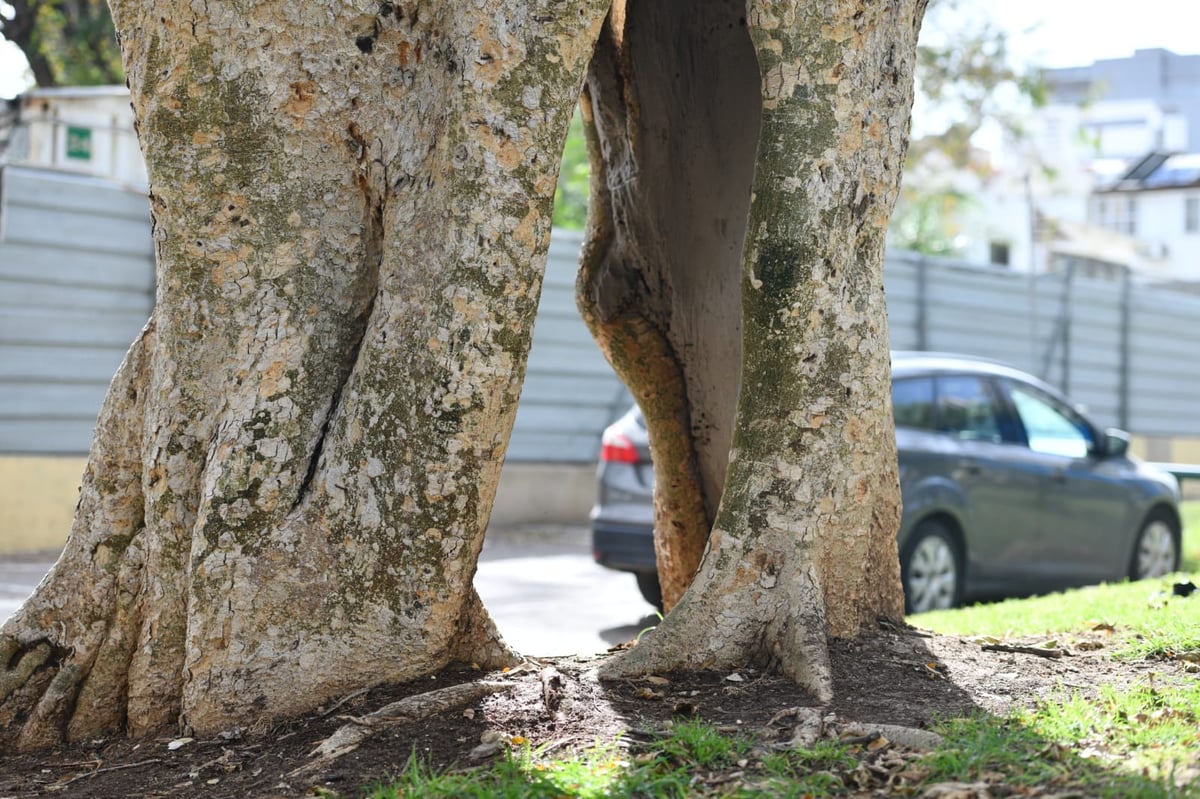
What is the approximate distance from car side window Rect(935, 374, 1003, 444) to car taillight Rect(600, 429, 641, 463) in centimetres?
203

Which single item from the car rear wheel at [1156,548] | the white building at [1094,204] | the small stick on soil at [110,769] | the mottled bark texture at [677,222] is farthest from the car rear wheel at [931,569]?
the white building at [1094,204]

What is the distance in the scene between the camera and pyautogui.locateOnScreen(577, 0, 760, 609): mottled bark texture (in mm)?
5469

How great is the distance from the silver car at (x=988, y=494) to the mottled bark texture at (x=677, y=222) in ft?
9.01

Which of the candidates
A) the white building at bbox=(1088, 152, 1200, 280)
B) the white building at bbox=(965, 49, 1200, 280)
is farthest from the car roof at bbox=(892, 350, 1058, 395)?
the white building at bbox=(1088, 152, 1200, 280)

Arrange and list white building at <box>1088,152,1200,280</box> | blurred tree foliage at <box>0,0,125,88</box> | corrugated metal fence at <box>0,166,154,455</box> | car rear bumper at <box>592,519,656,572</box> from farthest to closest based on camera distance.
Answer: white building at <box>1088,152,1200,280</box>, blurred tree foliage at <box>0,0,125,88</box>, corrugated metal fence at <box>0,166,154,455</box>, car rear bumper at <box>592,519,656,572</box>

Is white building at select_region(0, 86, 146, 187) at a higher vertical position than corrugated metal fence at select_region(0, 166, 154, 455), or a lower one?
higher

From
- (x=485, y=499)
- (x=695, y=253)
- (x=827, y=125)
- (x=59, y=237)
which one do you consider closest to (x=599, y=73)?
(x=695, y=253)

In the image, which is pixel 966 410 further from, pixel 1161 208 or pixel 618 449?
pixel 1161 208

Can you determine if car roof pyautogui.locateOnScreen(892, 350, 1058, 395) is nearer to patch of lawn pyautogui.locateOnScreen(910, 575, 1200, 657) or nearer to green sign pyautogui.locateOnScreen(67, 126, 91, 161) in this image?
patch of lawn pyautogui.locateOnScreen(910, 575, 1200, 657)

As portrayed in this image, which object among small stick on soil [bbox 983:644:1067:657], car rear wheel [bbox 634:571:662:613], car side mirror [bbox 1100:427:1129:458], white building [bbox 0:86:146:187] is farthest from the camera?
white building [bbox 0:86:146:187]

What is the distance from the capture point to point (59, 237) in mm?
11617

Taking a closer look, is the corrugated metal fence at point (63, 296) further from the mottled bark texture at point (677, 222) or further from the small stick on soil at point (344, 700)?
the small stick on soil at point (344, 700)

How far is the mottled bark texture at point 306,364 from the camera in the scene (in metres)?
4.04

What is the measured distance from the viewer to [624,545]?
27.9 ft
